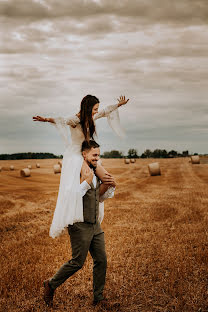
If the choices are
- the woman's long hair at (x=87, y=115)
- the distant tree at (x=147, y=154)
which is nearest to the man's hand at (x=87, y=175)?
the woman's long hair at (x=87, y=115)

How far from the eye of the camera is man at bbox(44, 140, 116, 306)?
391 centimetres

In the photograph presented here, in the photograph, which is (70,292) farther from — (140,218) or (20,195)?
(20,195)

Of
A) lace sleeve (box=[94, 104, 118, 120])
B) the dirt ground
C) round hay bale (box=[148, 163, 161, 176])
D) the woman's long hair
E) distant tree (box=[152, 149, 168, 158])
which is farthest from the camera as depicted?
distant tree (box=[152, 149, 168, 158])

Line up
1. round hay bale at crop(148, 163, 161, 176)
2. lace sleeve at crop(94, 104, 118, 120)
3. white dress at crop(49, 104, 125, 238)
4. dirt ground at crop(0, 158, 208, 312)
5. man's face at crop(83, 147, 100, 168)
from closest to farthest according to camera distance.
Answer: white dress at crop(49, 104, 125, 238) → man's face at crop(83, 147, 100, 168) → dirt ground at crop(0, 158, 208, 312) → lace sleeve at crop(94, 104, 118, 120) → round hay bale at crop(148, 163, 161, 176)

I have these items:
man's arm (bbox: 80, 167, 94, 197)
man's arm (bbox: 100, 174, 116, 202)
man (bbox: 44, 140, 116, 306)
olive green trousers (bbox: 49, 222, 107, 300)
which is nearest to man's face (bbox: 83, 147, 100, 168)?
man (bbox: 44, 140, 116, 306)

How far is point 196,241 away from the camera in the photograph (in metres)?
7.09

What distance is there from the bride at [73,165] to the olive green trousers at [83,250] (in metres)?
0.18

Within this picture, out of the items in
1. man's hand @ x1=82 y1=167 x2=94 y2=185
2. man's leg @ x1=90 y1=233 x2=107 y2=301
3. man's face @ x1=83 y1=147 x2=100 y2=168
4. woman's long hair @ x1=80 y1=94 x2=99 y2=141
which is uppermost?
woman's long hair @ x1=80 y1=94 x2=99 y2=141

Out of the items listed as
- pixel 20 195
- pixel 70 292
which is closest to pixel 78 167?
pixel 70 292

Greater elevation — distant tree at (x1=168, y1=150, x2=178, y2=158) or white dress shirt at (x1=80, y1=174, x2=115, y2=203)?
distant tree at (x1=168, y1=150, x2=178, y2=158)

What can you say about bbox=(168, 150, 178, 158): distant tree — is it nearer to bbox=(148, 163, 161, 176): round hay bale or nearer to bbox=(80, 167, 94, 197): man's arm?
bbox=(148, 163, 161, 176): round hay bale

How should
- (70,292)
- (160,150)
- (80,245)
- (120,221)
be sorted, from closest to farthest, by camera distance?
(80,245) < (70,292) < (120,221) < (160,150)

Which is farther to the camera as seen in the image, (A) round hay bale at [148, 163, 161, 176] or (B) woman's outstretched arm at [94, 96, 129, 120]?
(A) round hay bale at [148, 163, 161, 176]

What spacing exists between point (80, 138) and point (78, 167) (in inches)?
19.2
